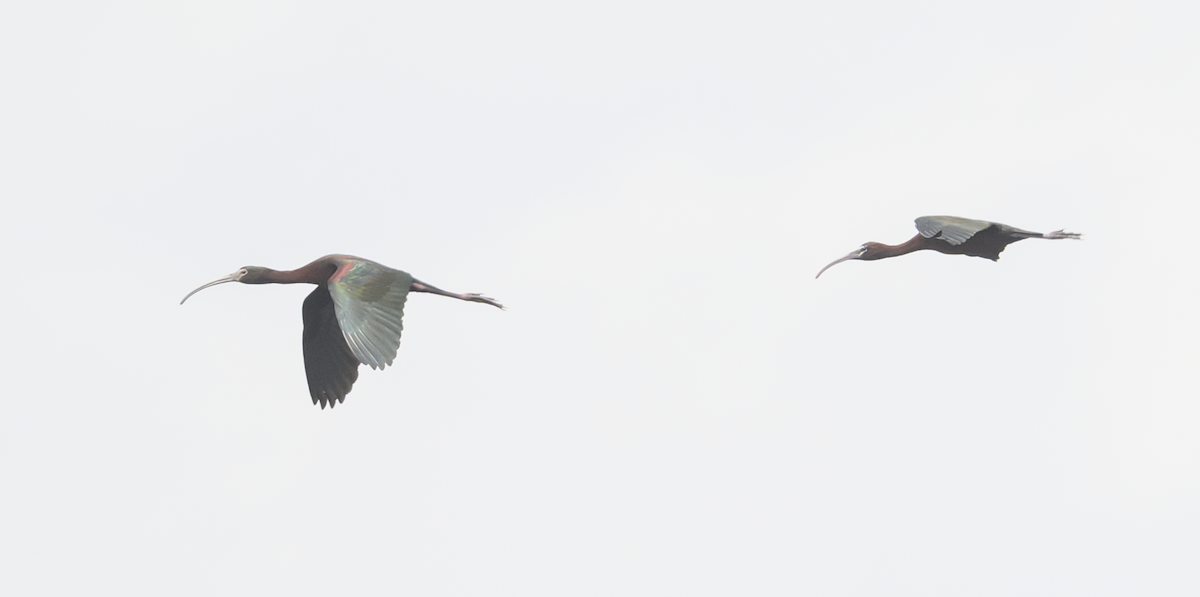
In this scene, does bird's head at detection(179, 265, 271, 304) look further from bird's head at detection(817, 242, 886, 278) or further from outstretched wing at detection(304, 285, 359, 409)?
bird's head at detection(817, 242, 886, 278)

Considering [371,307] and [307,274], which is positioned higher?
[307,274]

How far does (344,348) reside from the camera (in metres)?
26.4

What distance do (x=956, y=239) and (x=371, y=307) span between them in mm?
7278

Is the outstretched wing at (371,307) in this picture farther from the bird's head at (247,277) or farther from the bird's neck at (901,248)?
the bird's neck at (901,248)

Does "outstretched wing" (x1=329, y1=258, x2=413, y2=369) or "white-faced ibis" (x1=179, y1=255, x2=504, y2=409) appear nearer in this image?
"outstretched wing" (x1=329, y1=258, x2=413, y2=369)

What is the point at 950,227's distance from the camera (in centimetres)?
2367

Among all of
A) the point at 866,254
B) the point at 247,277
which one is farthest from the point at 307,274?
the point at 866,254

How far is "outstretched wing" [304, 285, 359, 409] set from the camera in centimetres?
2652

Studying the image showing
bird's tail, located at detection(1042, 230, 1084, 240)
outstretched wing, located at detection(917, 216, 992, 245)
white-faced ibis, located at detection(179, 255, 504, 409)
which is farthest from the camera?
bird's tail, located at detection(1042, 230, 1084, 240)

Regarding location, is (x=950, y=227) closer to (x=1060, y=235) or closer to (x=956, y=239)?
(x=956, y=239)

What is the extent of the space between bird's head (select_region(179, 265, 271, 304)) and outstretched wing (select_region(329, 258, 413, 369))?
2.18 m

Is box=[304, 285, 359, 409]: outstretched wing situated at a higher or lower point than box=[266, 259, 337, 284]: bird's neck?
lower

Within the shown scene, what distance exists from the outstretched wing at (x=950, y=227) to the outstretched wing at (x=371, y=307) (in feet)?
21.8

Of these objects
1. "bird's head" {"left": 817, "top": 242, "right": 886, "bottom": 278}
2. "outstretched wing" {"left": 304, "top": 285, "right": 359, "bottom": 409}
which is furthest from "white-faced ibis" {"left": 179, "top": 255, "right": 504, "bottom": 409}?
"bird's head" {"left": 817, "top": 242, "right": 886, "bottom": 278}
